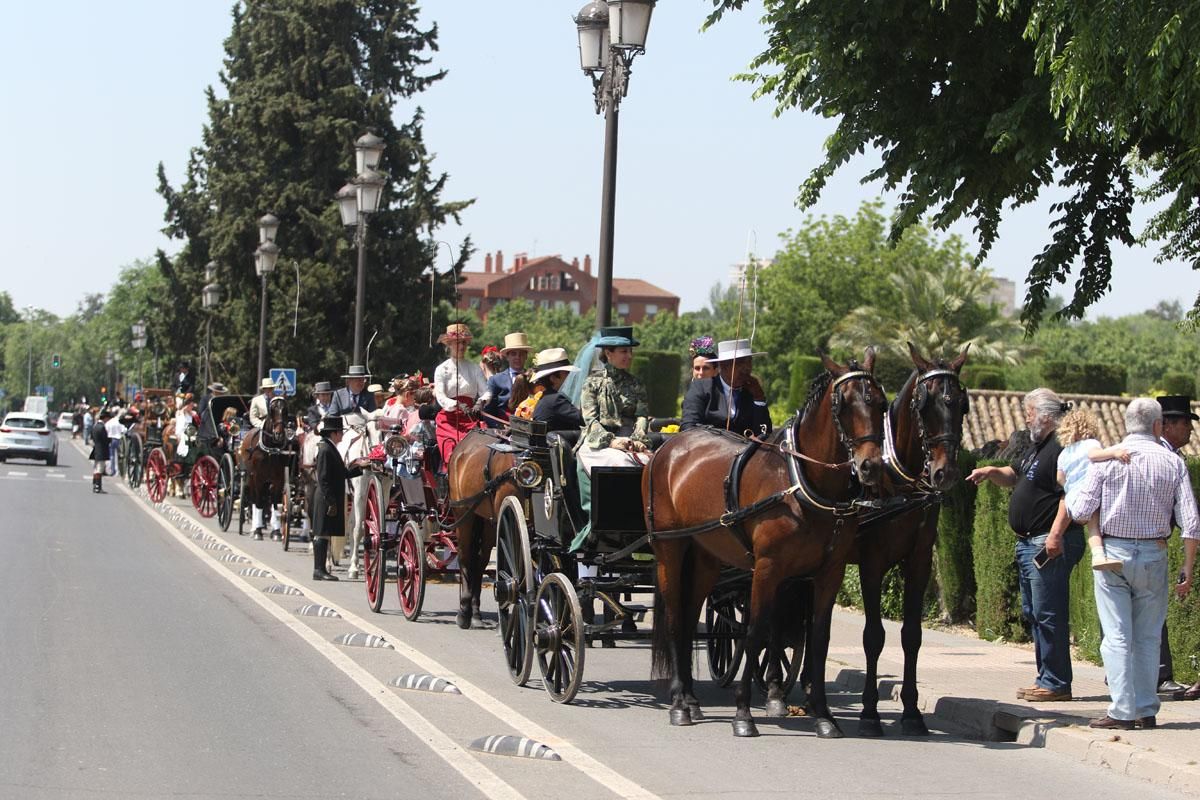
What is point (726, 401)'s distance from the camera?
11.4 m

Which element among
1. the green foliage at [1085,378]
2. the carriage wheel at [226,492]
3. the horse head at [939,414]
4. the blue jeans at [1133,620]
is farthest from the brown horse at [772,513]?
the green foliage at [1085,378]

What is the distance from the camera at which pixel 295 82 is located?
49562 mm

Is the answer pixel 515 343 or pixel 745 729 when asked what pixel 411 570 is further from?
pixel 745 729

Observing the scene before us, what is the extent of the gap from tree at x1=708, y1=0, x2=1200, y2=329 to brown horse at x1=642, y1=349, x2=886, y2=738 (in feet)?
10.9

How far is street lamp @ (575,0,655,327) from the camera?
15258mm

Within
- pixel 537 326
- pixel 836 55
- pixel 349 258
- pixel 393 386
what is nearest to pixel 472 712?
pixel 836 55

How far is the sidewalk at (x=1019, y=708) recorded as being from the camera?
8.70 meters

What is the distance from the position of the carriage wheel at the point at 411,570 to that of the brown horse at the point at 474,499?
375 millimetres

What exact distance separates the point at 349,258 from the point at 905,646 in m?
40.2

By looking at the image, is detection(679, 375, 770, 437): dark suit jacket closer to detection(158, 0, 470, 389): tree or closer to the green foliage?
detection(158, 0, 470, 389): tree

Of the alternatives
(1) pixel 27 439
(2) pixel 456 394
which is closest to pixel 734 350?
(2) pixel 456 394

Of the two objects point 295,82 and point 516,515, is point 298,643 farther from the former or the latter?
point 295,82

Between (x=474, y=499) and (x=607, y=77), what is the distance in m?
4.51

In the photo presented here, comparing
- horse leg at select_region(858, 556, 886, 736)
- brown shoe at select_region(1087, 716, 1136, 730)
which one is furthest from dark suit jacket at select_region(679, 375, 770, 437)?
brown shoe at select_region(1087, 716, 1136, 730)
